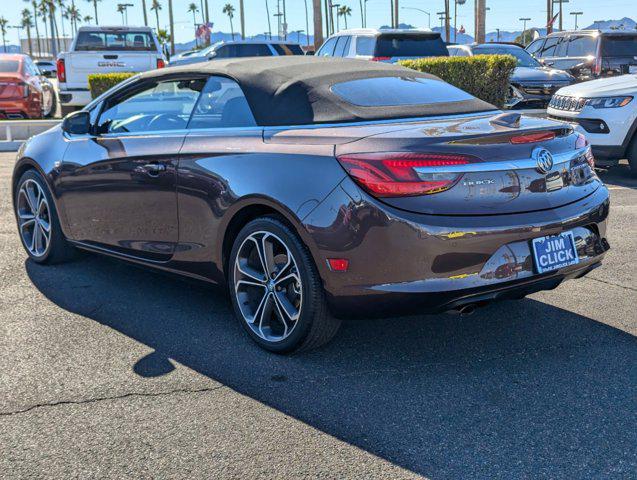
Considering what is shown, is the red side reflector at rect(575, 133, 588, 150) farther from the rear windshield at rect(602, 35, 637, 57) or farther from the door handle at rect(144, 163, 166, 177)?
the rear windshield at rect(602, 35, 637, 57)

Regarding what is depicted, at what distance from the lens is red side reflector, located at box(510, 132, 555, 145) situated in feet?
12.4

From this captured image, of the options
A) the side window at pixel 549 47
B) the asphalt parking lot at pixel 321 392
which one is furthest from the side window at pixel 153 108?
the side window at pixel 549 47

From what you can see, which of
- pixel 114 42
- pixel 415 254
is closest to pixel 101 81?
pixel 114 42

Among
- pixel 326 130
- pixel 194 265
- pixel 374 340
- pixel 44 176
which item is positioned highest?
pixel 326 130

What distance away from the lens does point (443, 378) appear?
3.78 m

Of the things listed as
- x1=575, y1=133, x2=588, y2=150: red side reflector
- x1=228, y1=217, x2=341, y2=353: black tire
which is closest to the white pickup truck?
x1=228, y1=217, x2=341, y2=353: black tire

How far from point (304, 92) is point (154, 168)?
1.03m

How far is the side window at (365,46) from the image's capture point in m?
15.5

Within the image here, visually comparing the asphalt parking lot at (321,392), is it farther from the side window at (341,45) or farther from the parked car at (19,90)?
the side window at (341,45)

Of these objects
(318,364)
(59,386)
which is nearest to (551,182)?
(318,364)

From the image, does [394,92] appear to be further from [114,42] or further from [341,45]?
[114,42]

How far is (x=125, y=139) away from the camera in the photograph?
500 cm

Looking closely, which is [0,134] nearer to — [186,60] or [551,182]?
[186,60]

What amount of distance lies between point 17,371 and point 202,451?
1.33 meters
